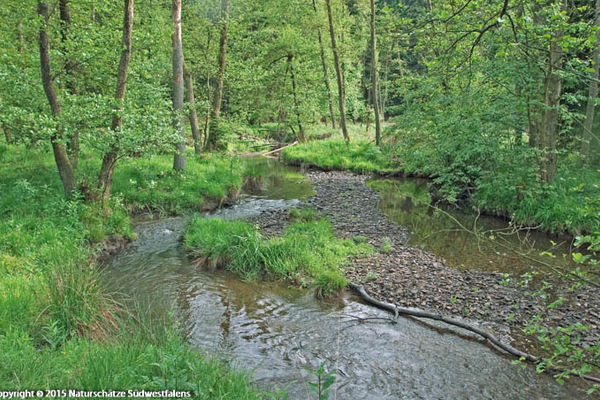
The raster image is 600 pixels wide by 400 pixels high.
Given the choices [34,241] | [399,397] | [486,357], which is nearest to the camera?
[399,397]

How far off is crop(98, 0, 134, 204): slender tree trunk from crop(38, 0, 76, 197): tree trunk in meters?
0.73

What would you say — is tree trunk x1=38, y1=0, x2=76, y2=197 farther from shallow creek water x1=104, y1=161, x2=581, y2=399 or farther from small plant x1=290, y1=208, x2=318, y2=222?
small plant x1=290, y1=208, x2=318, y2=222

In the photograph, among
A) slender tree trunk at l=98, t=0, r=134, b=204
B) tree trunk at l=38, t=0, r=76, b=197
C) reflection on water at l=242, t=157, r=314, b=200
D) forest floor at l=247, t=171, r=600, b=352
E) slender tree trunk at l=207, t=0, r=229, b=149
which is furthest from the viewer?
slender tree trunk at l=207, t=0, r=229, b=149

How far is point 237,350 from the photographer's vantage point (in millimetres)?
5730

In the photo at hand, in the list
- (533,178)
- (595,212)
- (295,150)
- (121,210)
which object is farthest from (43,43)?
(295,150)

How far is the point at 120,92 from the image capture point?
959cm

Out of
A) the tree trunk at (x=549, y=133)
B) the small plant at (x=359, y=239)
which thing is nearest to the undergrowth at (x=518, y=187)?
the tree trunk at (x=549, y=133)

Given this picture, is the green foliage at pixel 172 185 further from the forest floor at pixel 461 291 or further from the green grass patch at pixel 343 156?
the green grass patch at pixel 343 156

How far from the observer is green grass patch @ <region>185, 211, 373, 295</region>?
8328 millimetres

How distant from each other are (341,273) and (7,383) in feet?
19.8

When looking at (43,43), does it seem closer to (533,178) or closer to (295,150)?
(533,178)

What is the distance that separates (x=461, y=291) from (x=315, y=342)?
323cm

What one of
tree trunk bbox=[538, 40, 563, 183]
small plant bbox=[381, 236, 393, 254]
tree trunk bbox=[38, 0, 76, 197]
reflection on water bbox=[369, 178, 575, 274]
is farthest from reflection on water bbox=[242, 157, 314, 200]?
tree trunk bbox=[538, 40, 563, 183]

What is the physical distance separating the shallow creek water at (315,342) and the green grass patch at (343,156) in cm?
1518
